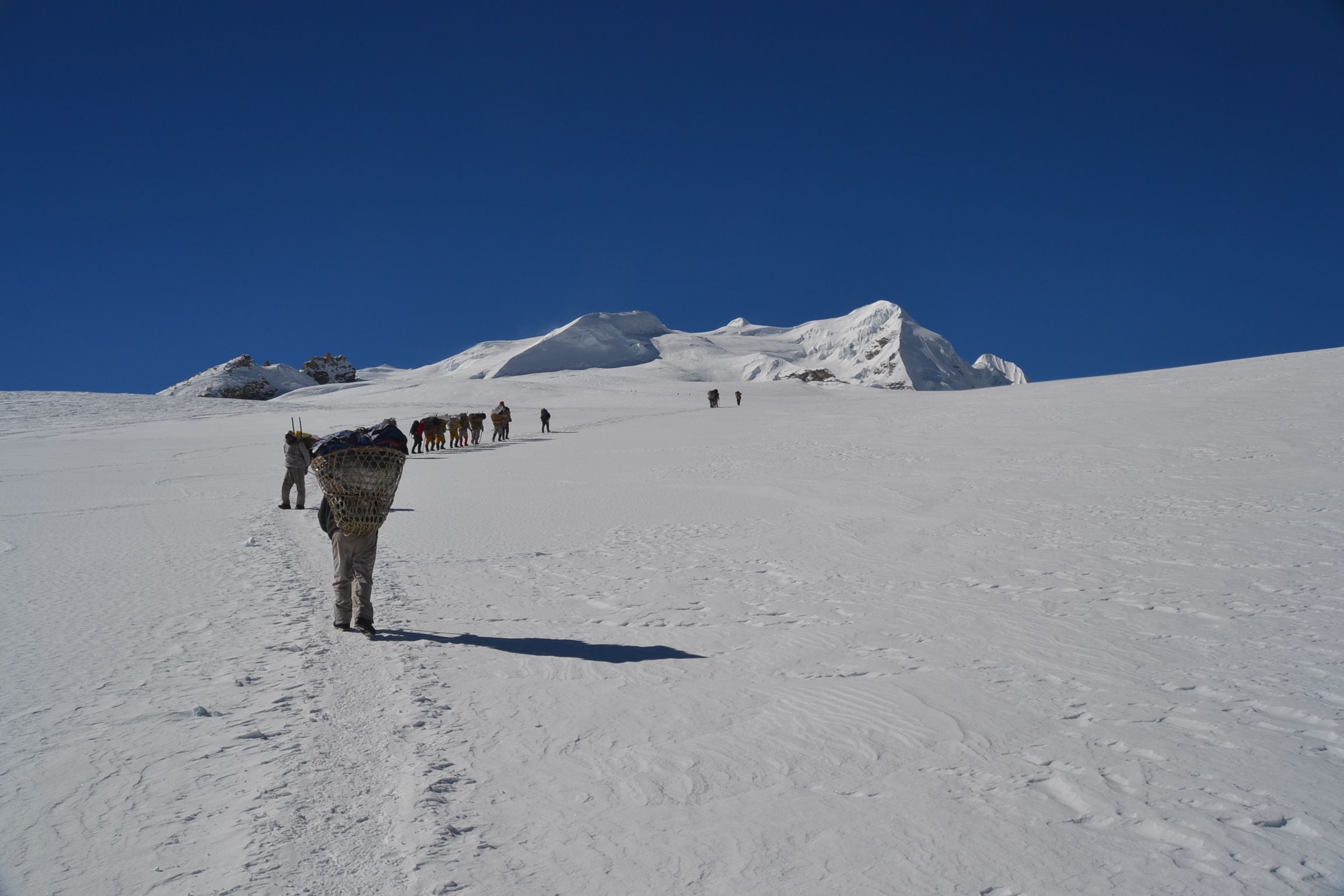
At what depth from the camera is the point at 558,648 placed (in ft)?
18.7

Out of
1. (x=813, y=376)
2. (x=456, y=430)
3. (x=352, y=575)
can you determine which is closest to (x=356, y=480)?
(x=352, y=575)

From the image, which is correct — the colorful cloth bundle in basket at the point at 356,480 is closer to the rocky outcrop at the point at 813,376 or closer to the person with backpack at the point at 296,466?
the person with backpack at the point at 296,466

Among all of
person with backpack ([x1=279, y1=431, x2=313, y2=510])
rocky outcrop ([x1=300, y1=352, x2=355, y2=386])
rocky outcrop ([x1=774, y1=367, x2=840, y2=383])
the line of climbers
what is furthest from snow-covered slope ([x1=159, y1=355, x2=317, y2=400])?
person with backpack ([x1=279, y1=431, x2=313, y2=510])

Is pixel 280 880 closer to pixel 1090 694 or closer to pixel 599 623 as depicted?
pixel 599 623

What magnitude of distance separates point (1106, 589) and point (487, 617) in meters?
5.49

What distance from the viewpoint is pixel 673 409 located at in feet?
145

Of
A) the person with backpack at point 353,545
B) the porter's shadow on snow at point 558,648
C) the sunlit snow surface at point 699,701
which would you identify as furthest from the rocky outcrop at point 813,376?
the porter's shadow on snow at point 558,648

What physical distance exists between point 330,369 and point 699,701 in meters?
143

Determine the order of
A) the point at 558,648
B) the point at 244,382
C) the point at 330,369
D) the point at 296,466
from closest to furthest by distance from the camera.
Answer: the point at 558,648
the point at 296,466
the point at 244,382
the point at 330,369

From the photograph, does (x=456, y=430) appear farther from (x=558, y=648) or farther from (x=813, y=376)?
(x=813, y=376)

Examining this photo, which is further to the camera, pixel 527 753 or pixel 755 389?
pixel 755 389

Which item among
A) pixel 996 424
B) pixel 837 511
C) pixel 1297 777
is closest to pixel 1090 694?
pixel 1297 777

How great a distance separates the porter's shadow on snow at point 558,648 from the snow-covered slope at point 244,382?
4458 inches

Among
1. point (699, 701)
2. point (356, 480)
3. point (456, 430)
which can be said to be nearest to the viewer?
A: point (699, 701)
